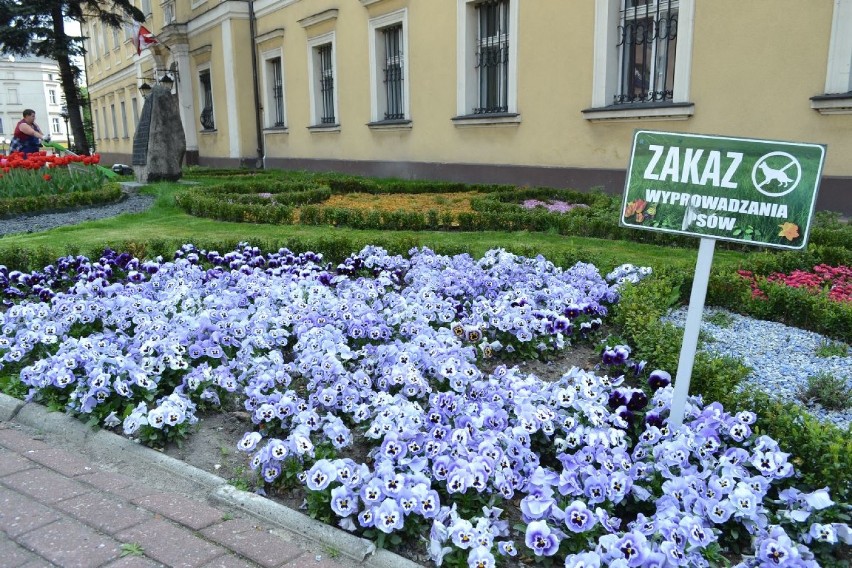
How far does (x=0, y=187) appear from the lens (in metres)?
10.9

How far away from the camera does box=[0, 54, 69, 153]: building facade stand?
79938mm

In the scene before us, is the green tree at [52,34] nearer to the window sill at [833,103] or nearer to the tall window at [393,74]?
the tall window at [393,74]

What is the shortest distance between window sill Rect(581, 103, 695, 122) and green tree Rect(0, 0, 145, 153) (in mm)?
19858

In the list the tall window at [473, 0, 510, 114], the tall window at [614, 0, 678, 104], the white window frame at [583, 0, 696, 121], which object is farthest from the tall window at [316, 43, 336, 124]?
the tall window at [614, 0, 678, 104]

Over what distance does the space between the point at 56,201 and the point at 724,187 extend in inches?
419

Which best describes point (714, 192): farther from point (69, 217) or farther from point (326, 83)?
point (326, 83)

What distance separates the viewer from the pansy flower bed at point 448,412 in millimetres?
2260

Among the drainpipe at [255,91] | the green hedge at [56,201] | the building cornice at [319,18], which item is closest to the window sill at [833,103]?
the green hedge at [56,201]

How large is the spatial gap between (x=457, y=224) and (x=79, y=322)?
15.2ft

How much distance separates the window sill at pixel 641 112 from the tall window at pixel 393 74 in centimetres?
593

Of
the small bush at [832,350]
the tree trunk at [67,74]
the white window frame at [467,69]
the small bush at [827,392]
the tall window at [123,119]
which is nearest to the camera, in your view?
the small bush at [827,392]

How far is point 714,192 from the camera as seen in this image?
2.61 m

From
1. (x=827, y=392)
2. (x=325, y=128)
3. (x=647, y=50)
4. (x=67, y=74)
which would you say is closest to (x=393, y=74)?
(x=325, y=128)

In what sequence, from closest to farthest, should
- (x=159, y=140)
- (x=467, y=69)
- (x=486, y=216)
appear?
(x=486, y=216) < (x=467, y=69) < (x=159, y=140)
